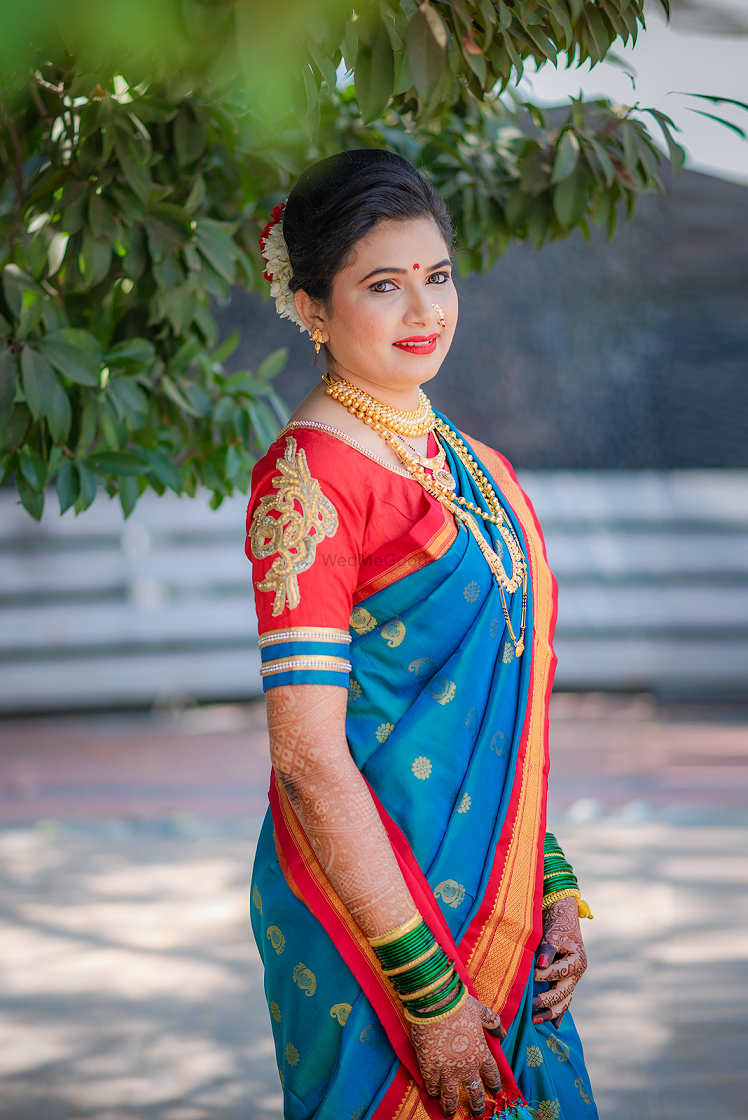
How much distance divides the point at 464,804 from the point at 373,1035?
0.29 meters

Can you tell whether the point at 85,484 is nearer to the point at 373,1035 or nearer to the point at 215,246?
the point at 215,246

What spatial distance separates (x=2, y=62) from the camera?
95 centimetres

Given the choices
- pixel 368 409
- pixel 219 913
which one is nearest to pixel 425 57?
pixel 368 409

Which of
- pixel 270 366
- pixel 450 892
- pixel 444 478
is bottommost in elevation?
pixel 450 892

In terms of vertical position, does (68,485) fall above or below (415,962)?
A: above

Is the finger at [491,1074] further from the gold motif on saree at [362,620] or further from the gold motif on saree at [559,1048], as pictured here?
the gold motif on saree at [362,620]

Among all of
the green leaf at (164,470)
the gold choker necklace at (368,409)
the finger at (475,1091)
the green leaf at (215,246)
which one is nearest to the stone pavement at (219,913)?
the finger at (475,1091)

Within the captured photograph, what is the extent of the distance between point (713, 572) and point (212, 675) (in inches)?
99.4

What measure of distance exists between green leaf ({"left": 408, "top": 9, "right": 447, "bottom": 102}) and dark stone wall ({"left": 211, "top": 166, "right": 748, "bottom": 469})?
Answer: 4.06 meters

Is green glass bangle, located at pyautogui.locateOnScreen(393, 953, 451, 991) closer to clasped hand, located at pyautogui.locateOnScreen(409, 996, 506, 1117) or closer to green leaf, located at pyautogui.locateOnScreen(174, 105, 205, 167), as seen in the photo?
clasped hand, located at pyautogui.locateOnScreen(409, 996, 506, 1117)

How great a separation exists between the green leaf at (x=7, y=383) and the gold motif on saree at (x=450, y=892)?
0.87 meters

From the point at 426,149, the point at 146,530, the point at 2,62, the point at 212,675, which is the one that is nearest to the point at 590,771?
the point at 212,675

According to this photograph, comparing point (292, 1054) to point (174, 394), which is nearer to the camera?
point (292, 1054)

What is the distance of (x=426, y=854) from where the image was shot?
1184mm
